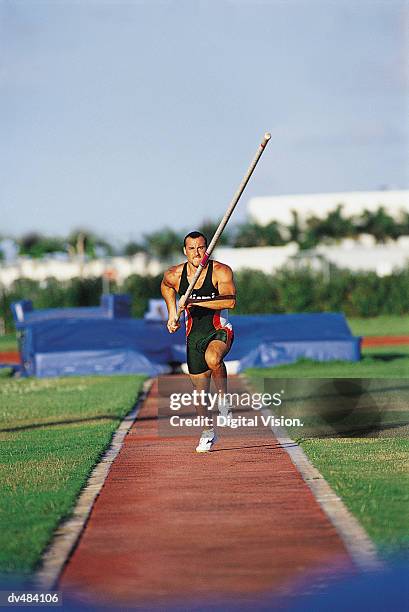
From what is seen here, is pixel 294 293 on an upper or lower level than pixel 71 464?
upper

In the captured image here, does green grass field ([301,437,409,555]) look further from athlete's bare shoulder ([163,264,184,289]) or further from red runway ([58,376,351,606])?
athlete's bare shoulder ([163,264,184,289])

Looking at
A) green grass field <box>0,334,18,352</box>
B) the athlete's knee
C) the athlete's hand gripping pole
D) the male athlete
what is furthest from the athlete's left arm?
green grass field <box>0,334,18,352</box>

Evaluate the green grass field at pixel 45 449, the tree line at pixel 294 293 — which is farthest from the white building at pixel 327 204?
the green grass field at pixel 45 449

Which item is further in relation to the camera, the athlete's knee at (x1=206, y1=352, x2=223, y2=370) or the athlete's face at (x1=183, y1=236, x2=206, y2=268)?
the athlete's knee at (x1=206, y1=352, x2=223, y2=370)

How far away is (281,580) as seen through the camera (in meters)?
6.59

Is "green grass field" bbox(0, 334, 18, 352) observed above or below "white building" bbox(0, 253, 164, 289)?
below

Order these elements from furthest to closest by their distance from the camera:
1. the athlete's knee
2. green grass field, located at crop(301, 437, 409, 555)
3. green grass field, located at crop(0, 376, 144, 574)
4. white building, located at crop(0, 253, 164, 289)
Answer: white building, located at crop(0, 253, 164, 289), the athlete's knee, green grass field, located at crop(0, 376, 144, 574), green grass field, located at crop(301, 437, 409, 555)

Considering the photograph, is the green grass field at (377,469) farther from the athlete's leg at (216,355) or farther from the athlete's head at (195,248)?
the athlete's head at (195,248)

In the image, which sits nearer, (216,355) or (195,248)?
(195,248)

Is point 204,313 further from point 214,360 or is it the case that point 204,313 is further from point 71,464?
point 71,464

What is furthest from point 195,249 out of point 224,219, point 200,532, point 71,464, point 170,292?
point 200,532

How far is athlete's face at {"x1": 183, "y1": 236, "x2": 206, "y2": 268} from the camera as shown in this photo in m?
11.4

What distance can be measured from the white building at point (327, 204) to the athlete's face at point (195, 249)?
87322 millimetres

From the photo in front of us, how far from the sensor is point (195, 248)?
37.5 ft
